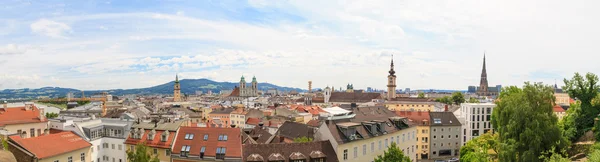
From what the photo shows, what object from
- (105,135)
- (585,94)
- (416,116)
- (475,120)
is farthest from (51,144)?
(475,120)

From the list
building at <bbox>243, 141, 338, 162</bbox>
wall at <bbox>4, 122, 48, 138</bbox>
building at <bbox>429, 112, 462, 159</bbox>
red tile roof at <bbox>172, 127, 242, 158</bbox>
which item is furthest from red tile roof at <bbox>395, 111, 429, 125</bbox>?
wall at <bbox>4, 122, 48, 138</bbox>

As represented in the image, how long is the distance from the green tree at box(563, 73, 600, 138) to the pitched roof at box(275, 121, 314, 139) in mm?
30853

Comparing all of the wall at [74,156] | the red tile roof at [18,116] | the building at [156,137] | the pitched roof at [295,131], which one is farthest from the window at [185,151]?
the red tile roof at [18,116]

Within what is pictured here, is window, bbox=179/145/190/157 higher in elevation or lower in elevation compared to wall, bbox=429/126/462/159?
higher

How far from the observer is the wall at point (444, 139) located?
80.0 metres

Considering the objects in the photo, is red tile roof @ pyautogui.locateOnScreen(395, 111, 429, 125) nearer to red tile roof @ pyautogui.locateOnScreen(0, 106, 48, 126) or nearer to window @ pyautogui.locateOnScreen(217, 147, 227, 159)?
window @ pyautogui.locateOnScreen(217, 147, 227, 159)

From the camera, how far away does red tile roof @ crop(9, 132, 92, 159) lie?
3891 cm

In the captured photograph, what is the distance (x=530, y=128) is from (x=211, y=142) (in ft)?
108

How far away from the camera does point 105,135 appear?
168ft

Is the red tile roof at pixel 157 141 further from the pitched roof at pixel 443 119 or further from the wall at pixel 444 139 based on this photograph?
the pitched roof at pixel 443 119

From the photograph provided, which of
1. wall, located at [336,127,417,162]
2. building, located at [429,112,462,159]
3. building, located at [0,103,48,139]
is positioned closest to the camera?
wall, located at [336,127,417,162]

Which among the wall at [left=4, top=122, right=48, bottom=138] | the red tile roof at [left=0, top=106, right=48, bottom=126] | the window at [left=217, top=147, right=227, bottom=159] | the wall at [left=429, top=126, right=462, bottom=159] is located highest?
the red tile roof at [left=0, top=106, right=48, bottom=126]

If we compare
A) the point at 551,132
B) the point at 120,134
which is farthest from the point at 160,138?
the point at 551,132

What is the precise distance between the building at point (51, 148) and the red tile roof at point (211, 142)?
10.8 m
